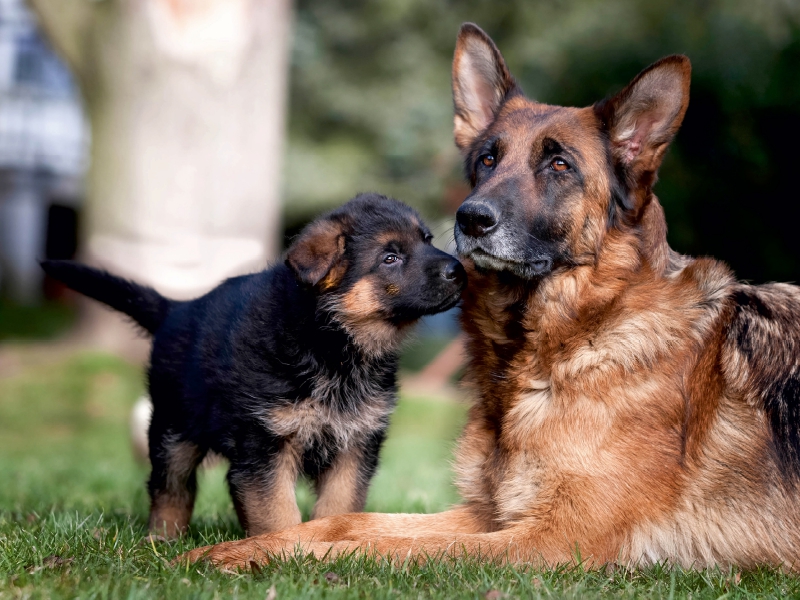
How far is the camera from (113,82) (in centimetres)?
1202

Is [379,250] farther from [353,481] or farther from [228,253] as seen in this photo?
[228,253]

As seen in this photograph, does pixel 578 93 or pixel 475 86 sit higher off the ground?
pixel 578 93

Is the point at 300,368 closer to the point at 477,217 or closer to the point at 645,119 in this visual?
the point at 477,217

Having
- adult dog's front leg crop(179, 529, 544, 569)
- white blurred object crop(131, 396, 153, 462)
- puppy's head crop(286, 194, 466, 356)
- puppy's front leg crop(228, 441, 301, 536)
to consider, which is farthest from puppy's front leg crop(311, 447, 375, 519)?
white blurred object crop(131, 396, 153, 462)

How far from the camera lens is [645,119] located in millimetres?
4699

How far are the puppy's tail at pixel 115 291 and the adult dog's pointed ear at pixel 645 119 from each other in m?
3.14

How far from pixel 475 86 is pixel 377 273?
53.3 inches

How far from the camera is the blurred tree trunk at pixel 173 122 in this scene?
11734 mm

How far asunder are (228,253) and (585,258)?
28.3ft

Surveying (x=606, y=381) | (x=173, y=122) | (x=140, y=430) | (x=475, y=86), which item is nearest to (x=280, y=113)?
(x=173, y=122)

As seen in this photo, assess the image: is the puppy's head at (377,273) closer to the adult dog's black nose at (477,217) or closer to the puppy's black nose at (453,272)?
the puppy's black nose at (453,272)

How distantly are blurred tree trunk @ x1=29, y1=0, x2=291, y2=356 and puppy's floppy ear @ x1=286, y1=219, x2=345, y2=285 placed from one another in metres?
6.93

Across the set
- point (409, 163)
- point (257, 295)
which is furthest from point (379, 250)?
point (409, 163)

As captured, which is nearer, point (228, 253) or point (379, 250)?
point (379, 250)
